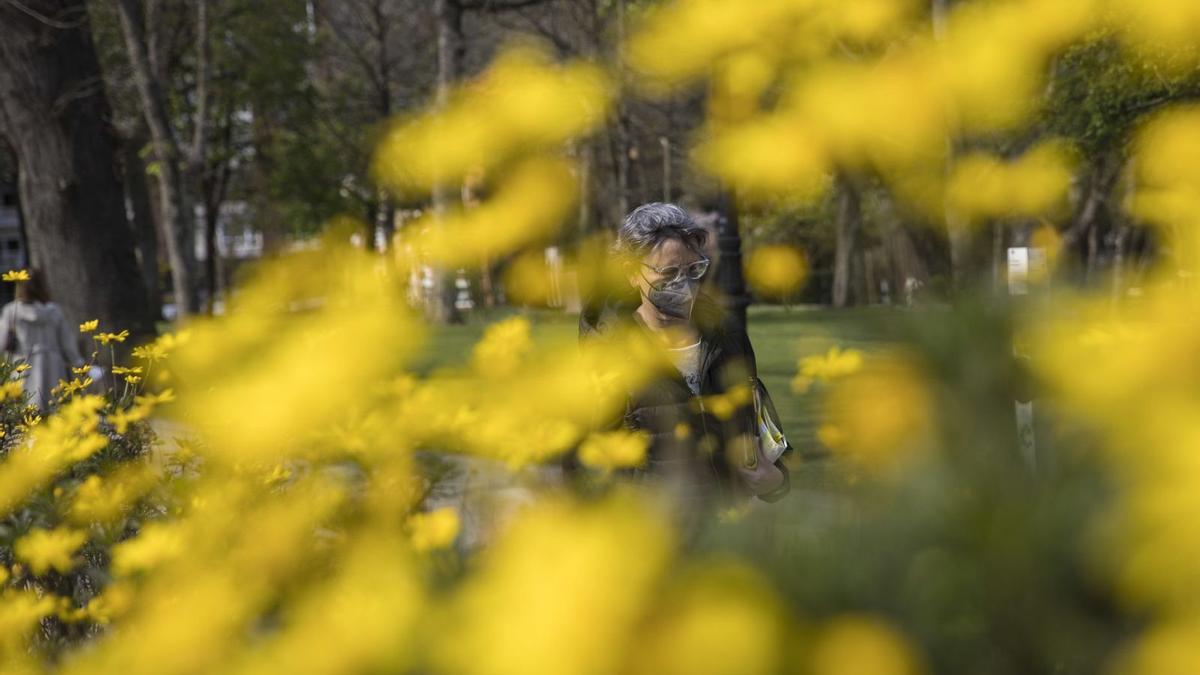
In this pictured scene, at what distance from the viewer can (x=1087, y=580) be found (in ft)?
4.75

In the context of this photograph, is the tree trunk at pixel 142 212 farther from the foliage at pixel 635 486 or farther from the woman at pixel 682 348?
the foliage at pixel 635 486

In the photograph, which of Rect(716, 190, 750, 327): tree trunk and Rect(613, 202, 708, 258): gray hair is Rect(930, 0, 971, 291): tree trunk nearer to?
Rect(613, 202, 708, 258): gray hair

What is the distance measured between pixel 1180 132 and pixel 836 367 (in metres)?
1.54

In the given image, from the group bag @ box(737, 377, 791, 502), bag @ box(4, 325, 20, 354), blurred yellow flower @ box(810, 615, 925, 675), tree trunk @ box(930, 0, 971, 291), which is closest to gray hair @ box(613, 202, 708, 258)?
bag @ box(737, 377, 791, 502)

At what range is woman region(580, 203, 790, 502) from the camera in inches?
125

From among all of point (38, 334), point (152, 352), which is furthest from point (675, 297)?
point (38, 334)

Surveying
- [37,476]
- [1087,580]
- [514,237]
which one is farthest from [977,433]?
[37,476]

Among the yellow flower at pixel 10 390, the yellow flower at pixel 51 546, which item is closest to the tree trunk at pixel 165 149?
the yellow flower at pixel 10 390

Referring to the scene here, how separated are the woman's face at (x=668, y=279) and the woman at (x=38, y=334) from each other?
22.6 ft

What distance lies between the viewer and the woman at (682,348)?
10.4 ft

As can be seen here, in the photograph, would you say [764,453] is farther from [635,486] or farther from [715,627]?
[715,627]

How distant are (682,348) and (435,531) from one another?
62.8 inches

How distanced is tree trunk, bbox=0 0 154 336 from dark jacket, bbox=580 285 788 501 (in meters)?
9.30

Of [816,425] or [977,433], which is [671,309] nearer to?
[816,425]
